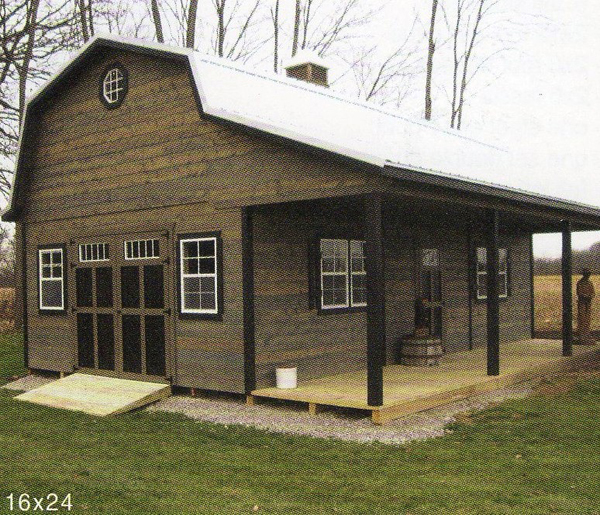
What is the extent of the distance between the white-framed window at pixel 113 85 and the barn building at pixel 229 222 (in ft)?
0.18

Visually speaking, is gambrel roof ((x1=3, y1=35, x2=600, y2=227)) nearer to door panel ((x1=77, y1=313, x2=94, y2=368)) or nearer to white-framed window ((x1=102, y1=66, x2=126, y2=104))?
white-framed window ((x1=102, y1=66, x2=126, y2=104))

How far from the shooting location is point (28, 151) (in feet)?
44.4

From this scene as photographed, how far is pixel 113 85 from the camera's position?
12320 millimetres

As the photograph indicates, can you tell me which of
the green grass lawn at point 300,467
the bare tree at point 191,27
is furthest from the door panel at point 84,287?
the bare tree at point 191,27

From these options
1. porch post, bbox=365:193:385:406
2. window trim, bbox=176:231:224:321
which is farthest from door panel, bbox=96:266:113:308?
porch post, bbox=365:193:385:406

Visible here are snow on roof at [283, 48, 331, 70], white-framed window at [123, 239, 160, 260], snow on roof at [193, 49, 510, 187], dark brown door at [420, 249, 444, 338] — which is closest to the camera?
snow on roof at [193, 49, 510, 187]

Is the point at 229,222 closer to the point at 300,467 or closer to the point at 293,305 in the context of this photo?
the point at 293,305

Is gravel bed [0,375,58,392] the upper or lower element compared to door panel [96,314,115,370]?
lower

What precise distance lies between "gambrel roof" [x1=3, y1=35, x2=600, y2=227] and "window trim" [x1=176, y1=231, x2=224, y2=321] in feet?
5.62

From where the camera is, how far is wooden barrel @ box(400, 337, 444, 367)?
1269 cm

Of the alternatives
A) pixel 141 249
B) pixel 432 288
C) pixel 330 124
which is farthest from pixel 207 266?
pixel 432 288

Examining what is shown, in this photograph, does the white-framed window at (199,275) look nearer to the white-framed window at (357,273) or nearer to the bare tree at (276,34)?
the white-framed window at (357,273)

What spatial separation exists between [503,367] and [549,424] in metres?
3.48

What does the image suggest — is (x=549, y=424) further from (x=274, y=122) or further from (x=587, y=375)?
(x=274, y=122)
